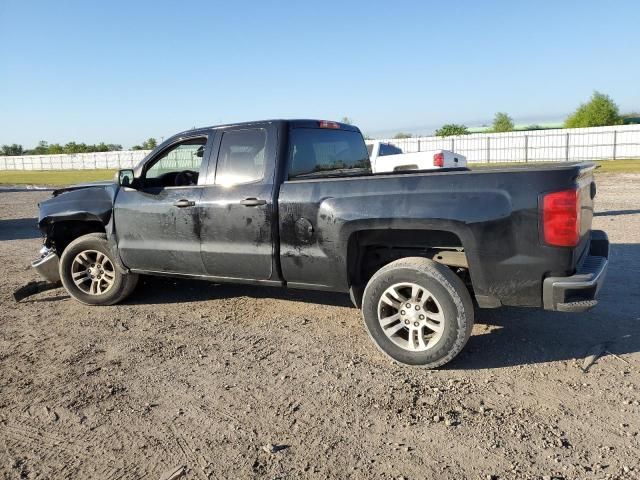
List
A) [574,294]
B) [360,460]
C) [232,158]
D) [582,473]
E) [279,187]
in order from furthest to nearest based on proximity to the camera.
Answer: [232,158] → [279,187] → [574,294] → [360,460] → [582,473]

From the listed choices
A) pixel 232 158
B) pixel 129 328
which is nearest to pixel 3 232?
pixel 129 328

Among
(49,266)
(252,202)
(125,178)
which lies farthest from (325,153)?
(49,266)

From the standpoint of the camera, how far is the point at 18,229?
499 inches

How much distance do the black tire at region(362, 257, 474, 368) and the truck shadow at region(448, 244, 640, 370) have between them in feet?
0.92

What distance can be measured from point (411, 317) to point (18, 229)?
1185 cm

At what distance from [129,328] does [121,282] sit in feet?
2.65

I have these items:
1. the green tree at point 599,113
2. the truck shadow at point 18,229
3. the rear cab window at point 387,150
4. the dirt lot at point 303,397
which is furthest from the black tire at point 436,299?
the green tree at point 599,113

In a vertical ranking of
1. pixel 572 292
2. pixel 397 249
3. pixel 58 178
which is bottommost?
pixel 572 292

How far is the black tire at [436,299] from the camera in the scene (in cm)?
381

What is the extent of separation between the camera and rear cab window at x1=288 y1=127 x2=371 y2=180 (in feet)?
15.9

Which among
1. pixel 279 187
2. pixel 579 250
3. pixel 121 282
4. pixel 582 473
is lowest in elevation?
pixel 582 473

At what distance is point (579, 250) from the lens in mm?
3830

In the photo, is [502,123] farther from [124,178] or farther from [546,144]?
[124,178]

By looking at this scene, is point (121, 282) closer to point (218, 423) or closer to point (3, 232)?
point (218, 423)
